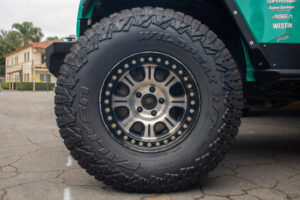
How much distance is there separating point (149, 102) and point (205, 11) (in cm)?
89

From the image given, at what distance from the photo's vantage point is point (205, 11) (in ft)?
7.66

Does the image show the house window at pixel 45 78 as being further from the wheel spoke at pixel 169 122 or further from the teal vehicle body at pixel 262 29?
the wheel spoke at pixel 169 122

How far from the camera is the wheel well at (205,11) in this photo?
2256 millimetres

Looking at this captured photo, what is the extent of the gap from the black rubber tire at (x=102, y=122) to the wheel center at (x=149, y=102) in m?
0.32

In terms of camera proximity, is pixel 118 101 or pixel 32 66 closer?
pixel 118 101

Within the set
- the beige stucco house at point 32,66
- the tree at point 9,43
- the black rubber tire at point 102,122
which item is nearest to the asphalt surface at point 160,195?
the black rubber tire at point 102,122

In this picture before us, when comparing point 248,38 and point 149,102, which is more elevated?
point 248,38

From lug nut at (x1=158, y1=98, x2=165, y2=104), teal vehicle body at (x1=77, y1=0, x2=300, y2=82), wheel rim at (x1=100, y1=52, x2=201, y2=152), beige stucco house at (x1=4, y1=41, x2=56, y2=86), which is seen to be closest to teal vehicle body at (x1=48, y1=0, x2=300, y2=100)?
teal vehicle body at (x1=77, y1=0, x2=300, y2=82)

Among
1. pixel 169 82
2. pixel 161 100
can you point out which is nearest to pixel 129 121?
pixel 161 100

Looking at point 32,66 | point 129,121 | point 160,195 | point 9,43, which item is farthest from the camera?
point 9,43

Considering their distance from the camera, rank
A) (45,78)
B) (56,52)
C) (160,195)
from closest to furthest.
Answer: (160,195)
(56,52)
(45,78)

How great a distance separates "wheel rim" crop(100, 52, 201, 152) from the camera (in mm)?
1951

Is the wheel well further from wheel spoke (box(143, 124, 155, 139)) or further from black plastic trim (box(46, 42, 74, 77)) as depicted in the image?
wheel spoke (box(143, 124, 155, 139))

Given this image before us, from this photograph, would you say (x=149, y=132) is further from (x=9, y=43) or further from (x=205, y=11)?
(x=9, y=43)
